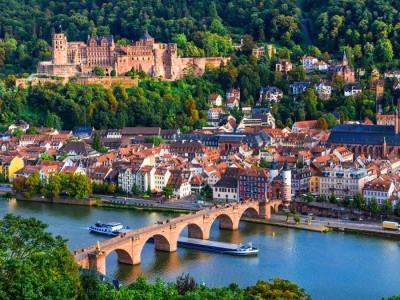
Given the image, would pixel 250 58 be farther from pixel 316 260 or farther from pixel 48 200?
pixel 316 260

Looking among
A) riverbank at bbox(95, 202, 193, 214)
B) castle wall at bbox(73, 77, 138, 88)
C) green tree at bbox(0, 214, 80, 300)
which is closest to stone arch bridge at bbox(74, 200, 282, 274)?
riverbank at bbox(95, 202, 193, 214)


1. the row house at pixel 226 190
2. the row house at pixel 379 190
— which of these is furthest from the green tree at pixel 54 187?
the row house at pixel 379 190

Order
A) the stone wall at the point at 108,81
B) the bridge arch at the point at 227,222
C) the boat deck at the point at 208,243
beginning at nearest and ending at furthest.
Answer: the boat deck at the point at 208,243, the bridge arch at the point at 227,222, the stone wall at the point at 108,81

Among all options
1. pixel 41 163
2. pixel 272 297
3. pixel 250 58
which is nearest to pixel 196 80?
A: pixel 250 58

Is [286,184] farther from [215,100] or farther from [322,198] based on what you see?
[215,100]

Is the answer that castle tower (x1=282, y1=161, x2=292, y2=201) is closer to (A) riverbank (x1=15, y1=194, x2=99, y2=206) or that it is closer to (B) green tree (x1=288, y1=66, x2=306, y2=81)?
(A) riverbank (x1=15, y1=194, x2=99, y2=206)

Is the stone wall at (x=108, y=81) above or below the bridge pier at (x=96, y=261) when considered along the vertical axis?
above

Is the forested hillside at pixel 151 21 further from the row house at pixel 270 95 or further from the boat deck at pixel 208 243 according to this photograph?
the boat deck at pixel 208 243
